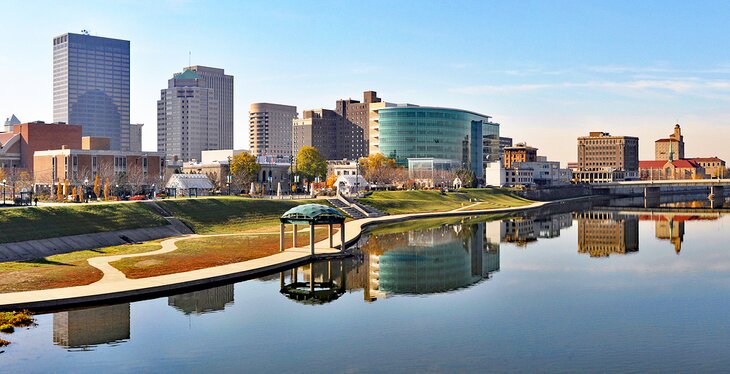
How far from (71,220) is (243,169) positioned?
279 feet

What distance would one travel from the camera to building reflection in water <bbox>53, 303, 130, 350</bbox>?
36.6m

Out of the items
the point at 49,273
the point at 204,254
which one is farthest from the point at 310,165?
the point at 49,273

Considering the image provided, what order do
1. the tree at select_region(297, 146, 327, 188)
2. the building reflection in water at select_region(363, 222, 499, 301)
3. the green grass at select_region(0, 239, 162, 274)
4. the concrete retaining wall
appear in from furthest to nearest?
the tree at select_region(297, 146, 327, 188), the concrete retaining wall, the building reflection in water at select_region(363, 222, 499, 301), the green grass at select_region(0, 239, 162, 274)

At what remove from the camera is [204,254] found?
207 feet

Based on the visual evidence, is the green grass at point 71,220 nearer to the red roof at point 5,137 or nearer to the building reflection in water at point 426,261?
the building reflection in water at point 426,261

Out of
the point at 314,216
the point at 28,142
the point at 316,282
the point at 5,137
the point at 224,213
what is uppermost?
the point at 5,137

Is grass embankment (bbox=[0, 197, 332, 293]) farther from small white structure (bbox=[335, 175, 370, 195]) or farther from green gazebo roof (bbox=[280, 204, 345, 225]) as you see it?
small white structure (bbox=[335, 175, 370, 195])

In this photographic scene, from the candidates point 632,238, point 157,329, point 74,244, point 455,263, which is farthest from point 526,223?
point 157,329

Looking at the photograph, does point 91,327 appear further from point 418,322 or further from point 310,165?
point 310,165

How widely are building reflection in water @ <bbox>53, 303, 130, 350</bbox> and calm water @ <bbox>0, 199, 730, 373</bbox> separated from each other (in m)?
0.11

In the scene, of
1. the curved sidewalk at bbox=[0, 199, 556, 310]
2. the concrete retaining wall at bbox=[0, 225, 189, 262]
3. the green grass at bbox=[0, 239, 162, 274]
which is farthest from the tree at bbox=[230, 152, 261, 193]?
the curved sidewalk at bbox=[0, 199, 556, 310]

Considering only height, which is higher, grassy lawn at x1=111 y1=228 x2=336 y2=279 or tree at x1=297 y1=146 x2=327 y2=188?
tree at x1=297 y1=146 x2=327 y2=188

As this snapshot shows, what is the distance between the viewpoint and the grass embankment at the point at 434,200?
442 ft

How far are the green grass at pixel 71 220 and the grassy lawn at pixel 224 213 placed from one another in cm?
515
